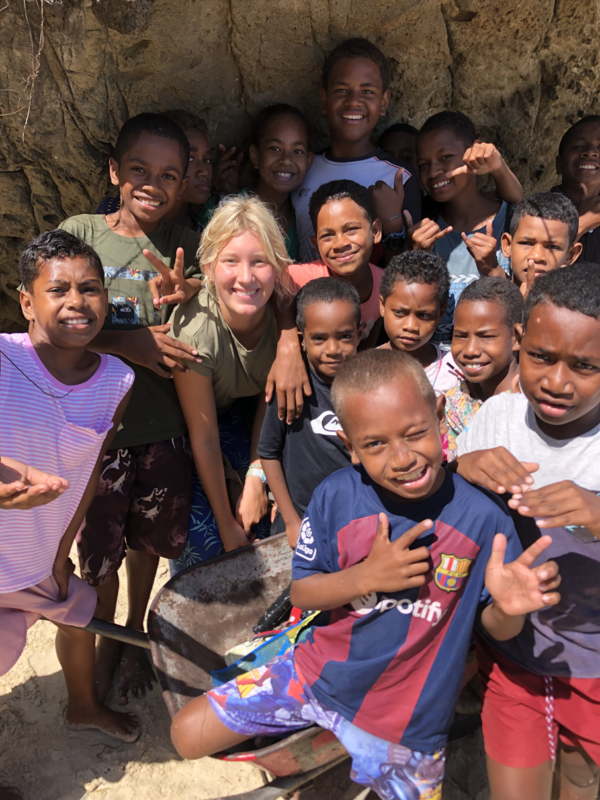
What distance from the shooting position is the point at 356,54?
9.73ft

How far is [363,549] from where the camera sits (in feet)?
5.62

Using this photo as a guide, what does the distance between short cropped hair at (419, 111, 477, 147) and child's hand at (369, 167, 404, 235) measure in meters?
0.29

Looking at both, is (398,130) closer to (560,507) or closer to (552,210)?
(552,210)

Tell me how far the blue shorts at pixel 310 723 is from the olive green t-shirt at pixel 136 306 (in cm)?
111

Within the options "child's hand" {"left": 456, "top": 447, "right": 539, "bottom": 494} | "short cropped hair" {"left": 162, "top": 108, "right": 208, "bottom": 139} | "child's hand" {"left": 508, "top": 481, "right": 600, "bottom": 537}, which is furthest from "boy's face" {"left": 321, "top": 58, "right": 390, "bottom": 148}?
"child's hand" {"left": 508, "top": 481, "right": 600, "bottom": 537}

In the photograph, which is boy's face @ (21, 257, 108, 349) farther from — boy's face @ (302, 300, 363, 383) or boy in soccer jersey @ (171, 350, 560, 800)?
boy in soccer jersey @ (171, 350, 560, 800)

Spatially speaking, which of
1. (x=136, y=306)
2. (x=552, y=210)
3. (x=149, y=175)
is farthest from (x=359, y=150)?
(x=136, y=306)

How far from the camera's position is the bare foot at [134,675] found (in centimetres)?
283

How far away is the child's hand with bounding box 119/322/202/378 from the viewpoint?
2361 millimetres

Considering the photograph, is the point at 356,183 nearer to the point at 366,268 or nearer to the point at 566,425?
the point at 366,268

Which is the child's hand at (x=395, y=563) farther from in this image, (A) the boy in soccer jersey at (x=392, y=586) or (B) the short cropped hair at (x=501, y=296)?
(B) the short cropped hair at (x=501, y=296)

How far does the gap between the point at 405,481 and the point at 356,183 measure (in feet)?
5.83

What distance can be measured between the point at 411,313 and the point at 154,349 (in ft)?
3.42

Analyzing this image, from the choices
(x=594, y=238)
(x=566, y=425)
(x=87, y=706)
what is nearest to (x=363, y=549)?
(x=566, y=425)
